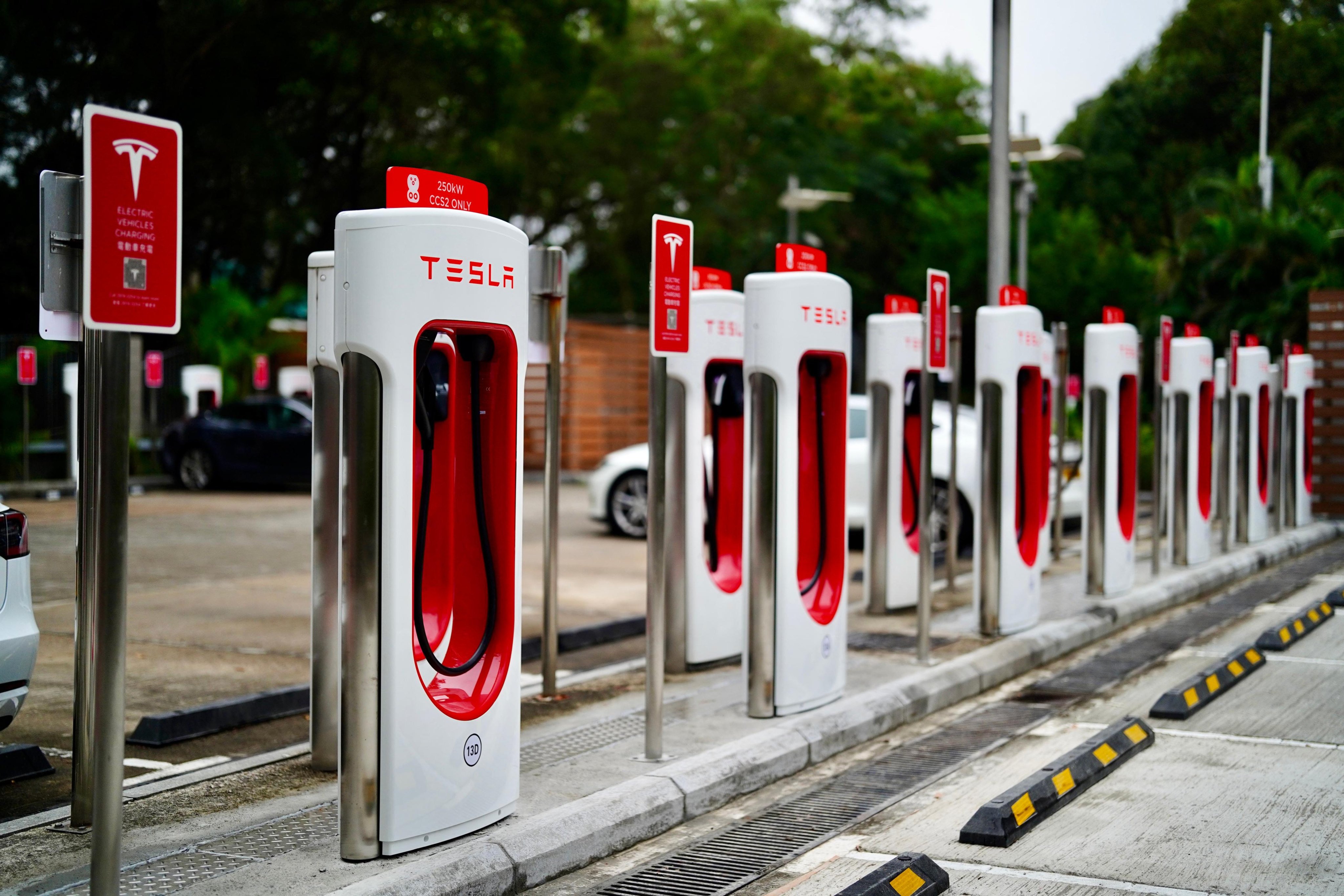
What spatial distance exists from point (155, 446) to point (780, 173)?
19.4 meters

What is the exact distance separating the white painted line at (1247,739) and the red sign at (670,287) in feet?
10.2

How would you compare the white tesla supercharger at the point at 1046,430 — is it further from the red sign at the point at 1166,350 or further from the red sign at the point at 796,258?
the red sign at the point at 796,258

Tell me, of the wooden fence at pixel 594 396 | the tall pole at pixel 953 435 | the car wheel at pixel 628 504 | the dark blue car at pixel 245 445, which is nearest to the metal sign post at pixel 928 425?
the tall pole at pixel 953 435

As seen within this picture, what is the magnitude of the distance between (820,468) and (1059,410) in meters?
7.51

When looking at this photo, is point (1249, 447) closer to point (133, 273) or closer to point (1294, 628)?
point (1294, 628)

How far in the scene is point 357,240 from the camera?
4.45 m

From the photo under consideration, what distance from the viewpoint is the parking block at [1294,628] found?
9.29 metres

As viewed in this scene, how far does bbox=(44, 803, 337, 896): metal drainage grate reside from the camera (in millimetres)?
4316

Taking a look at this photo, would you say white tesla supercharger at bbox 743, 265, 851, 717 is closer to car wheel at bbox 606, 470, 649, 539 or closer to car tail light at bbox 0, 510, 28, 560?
car tail light at bbox 0, 510, 28, 560

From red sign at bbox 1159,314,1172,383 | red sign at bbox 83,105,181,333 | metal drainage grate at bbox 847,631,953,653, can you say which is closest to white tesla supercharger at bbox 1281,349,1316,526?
red sign at bbox 1159,314,1172,383

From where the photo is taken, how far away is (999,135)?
11.5 meters

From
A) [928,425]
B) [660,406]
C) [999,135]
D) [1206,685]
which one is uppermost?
[999,135]

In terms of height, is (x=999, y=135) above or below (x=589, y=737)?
above

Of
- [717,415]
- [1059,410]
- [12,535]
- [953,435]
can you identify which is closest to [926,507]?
[717,415]
